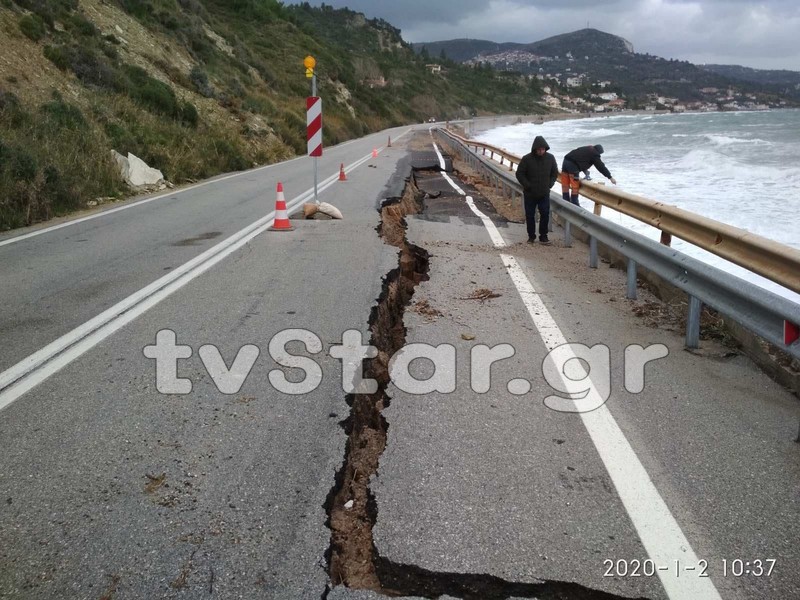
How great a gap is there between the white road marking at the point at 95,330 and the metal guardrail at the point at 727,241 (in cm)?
492

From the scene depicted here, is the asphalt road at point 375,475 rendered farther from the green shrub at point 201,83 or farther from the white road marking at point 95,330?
the green shrub at point 201,83

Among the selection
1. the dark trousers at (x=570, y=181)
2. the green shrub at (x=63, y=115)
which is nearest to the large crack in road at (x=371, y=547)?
the dark trousers at (x=570, y=181)

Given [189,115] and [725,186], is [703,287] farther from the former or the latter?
[725,186]

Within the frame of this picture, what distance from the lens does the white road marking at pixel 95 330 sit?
14.2 feet

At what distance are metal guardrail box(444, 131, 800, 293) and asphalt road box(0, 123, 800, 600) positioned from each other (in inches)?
27.7

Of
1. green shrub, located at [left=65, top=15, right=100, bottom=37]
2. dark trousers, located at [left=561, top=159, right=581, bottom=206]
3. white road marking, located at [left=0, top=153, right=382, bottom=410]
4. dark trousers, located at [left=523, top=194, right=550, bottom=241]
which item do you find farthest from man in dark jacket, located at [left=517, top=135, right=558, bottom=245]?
green shrub, located at [left=65, top=15, right=100, bottom=37]

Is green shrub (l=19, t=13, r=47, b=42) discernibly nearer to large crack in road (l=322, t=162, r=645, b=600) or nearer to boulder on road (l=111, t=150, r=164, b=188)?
boulder on road (l=111, t=150, r=164, b=188)

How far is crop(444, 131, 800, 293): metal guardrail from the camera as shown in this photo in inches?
184

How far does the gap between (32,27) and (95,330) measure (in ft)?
60.6

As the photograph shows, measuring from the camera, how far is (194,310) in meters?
5.88

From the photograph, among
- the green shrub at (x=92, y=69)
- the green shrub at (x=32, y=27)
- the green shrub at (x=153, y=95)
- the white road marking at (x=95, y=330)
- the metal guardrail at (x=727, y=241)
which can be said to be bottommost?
the white road marking at (x=95, y=330)

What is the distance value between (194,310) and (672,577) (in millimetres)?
4450

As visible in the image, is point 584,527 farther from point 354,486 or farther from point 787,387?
point 787,387

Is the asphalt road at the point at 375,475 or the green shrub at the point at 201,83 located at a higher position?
the green shrub at the point at 201,83
